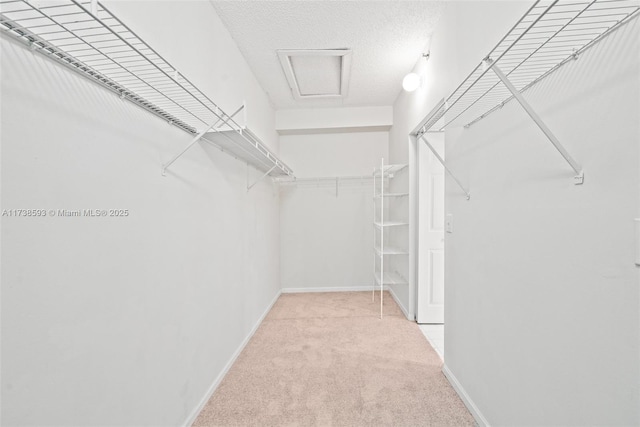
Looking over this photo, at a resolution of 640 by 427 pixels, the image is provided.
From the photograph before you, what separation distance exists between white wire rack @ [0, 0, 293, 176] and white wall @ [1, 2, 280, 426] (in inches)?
1.9

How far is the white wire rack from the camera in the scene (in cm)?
70

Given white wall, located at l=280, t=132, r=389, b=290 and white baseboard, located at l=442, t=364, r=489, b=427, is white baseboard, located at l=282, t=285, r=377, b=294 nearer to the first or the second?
white wall, located at l=280, t=132, r=389, b=290

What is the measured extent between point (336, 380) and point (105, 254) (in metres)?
1.59

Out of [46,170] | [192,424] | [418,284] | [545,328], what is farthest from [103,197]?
[418,284]

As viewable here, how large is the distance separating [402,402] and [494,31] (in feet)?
6.58

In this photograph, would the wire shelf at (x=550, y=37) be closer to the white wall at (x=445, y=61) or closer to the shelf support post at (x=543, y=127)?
the shelf support post at (x=543, y=127)

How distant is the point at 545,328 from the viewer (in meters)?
1.05

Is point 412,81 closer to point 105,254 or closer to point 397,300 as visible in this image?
point 397,300

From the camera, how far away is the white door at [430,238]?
9.50 feet

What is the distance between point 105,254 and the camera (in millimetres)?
1001

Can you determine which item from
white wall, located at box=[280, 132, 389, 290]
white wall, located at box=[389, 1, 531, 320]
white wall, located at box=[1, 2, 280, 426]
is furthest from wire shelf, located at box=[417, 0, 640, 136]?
white wall, located at box=[280, 132, 389, 290]

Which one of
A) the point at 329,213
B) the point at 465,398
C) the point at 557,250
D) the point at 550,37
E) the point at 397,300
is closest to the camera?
the point at 550,37

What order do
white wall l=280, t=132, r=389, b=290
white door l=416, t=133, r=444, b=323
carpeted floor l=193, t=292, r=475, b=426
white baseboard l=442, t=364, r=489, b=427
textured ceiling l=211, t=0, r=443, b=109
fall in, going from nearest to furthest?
1. white baseboard l=442, t=364, r=489, b=427
2. carpeted floor l=193, t=292, r=475, b=426
3. textured ceiling l=211, t=0, r=443, b=109
4. white door l=416, t=133, r=444, b=323
5. white wall l=280, t=132, r=389, b=290

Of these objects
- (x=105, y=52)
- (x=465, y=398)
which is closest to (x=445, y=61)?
(x=105, y=52)
